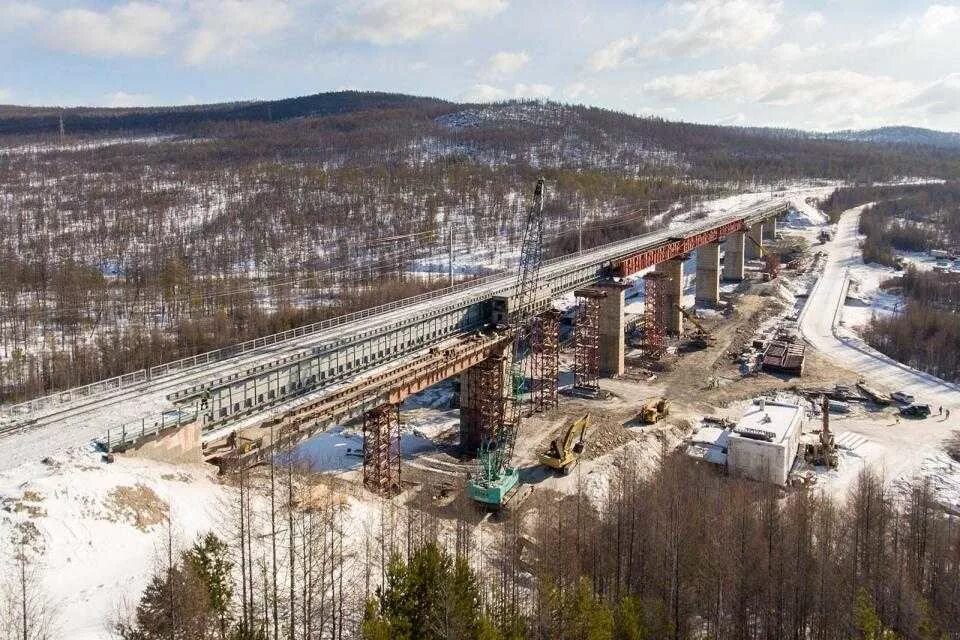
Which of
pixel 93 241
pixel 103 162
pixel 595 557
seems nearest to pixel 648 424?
pixel 595 557

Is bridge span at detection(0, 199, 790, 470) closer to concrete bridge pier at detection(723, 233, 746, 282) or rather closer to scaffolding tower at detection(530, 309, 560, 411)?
scaffolding tower at detection(530, 309, 560, 411)

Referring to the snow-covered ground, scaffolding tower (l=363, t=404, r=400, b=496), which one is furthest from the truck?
scaffolding tower (l=363, t=404, r=400, b=496)

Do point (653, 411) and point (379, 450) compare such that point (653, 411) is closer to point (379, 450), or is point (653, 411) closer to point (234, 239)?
point (379, 450)

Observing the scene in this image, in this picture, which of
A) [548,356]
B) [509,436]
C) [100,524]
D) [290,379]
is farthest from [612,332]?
[100,524]

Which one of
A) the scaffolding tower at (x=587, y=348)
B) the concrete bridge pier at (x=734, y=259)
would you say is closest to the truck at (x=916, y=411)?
the scaffolding tower at (x=587, y=348)

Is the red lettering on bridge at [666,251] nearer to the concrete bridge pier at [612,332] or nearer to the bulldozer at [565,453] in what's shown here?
the concrete bridge pier at [612,332]

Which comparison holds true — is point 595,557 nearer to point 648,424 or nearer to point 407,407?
point 648,424
